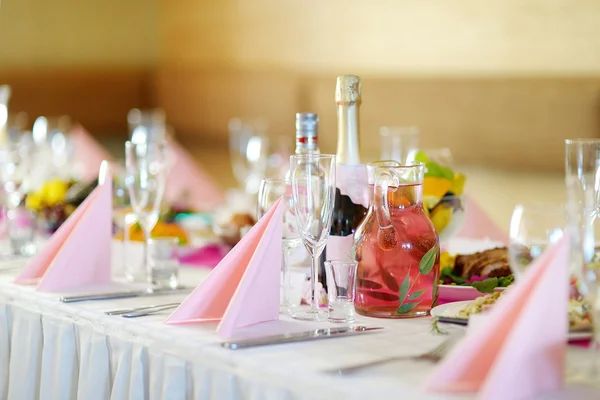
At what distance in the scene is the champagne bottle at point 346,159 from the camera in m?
1.57

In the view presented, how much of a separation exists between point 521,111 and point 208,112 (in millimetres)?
2397

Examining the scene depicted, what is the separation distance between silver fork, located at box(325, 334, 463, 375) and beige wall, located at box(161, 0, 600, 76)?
2552 mm

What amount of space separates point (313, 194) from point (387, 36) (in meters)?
3.13

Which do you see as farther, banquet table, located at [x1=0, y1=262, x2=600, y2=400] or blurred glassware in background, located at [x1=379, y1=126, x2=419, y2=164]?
blurred glassware in background, located at [x1=379, y1=126, x2=419, y2=164]

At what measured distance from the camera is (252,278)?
4.47ft

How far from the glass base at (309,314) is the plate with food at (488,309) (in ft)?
0.60

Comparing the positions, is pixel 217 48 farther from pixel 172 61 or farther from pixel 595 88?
pixel 595 88

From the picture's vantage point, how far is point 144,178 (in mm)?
1867

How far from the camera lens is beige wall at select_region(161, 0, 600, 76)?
12.0ft

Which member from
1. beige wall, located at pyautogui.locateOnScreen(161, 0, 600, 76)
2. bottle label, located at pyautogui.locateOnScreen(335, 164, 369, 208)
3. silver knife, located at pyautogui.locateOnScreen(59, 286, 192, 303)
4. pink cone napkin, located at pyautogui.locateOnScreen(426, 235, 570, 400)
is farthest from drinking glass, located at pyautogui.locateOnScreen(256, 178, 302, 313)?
beige wall, located at pyautogui.locateOnScreen(161, 0, 600, 76)

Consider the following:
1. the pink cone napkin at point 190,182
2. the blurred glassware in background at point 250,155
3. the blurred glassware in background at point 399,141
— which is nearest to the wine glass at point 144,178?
the blurred glassware in background at point 399,141

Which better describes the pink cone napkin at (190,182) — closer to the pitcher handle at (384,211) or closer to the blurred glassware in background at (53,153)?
the blurred glassware in background at (53,153)

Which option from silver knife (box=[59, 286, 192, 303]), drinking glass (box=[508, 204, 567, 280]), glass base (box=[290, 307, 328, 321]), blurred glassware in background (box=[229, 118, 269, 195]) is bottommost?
glass base (box=[290, 307, 328, 321])

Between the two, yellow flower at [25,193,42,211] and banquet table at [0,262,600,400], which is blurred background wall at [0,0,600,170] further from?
banquet table at [0,262,600,400]
